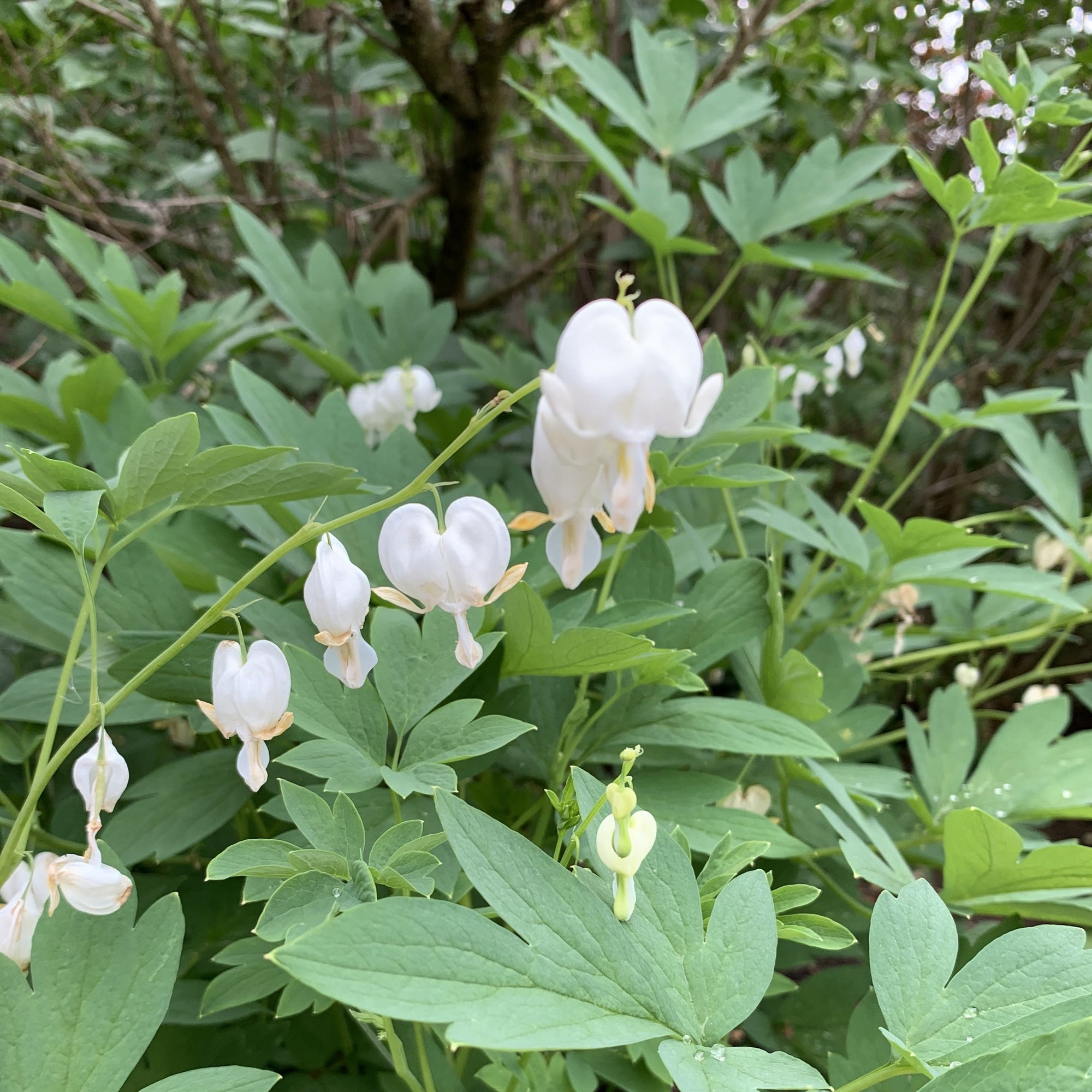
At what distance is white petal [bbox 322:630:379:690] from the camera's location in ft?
1.86

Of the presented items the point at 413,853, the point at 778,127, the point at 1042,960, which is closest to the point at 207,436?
the point at 413,853

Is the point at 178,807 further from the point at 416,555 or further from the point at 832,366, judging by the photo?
the point at 832,366

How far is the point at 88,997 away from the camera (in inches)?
20.0

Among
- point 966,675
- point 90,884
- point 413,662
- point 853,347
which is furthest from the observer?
point 853,347

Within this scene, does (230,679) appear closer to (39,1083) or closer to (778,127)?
(39,1083)

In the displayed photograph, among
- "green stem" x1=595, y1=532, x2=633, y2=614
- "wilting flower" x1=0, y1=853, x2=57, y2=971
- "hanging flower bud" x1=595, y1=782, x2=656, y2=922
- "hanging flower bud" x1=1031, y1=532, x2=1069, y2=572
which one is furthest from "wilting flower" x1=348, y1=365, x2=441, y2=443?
"hanging flower bud" x1=1031, y1=532, x2=1069, y2=572

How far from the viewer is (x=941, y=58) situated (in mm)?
1950

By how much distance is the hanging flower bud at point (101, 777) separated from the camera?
0.50m

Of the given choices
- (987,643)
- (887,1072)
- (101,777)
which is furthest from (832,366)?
(101,777)

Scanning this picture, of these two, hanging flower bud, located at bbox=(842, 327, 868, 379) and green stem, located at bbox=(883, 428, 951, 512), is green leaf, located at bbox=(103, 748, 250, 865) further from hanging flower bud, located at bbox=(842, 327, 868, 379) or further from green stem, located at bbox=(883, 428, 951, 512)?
hanging flower bud, located at bbox=(842, 327, 868, 379)

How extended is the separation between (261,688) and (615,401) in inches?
11.9

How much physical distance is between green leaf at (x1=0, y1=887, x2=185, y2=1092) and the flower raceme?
393 millimetres

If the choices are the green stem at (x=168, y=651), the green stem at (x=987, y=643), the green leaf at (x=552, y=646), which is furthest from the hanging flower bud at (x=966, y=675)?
the green stem at (x=168, y=651)

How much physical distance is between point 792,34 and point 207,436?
194 centimetres
